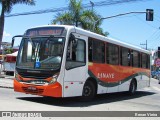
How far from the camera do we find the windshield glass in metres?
13.6

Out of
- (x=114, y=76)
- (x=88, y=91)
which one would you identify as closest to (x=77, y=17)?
(x=114, y=76)

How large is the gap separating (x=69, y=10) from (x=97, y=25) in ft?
10.9

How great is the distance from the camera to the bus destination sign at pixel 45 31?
1409cm

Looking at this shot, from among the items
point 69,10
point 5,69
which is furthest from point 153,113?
point 5,69

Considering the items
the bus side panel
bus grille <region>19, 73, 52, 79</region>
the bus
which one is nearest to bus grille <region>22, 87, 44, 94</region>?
the bus

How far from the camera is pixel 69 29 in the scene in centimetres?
1398

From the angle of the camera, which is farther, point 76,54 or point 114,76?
point 114,76

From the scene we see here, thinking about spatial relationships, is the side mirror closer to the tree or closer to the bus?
the bus

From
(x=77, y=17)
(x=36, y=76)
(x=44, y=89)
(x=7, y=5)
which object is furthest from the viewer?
(x=77, y=17)

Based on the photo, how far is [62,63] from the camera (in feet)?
44.1

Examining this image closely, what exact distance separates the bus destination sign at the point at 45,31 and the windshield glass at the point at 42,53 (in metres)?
0.24

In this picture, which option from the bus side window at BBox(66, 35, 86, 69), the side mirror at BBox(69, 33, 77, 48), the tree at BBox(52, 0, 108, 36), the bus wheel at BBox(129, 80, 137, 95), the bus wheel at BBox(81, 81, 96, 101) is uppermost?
the tree at BBox(52, 0, 108, 36)

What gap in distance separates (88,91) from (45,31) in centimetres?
315

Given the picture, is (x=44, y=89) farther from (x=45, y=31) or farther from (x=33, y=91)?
(x=45, y=31)
